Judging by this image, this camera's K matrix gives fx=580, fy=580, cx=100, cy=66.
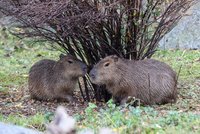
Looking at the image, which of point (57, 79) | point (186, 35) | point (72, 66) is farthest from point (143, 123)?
point (186, 35)

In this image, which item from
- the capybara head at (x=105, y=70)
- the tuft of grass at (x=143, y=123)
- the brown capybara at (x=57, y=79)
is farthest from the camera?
the brown capybara at (x=57, y=79)

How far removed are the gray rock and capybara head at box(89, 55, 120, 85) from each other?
6483mm

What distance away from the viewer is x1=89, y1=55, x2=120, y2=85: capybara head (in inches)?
288

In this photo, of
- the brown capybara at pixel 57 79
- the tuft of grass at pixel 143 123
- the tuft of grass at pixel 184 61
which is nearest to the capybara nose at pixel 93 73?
the brown capybara at pixel 57 79

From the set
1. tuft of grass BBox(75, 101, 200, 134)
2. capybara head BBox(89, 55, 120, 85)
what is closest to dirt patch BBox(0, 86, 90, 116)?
capybara head BBox(89, 55, 120, 85)

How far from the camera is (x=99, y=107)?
7.23m

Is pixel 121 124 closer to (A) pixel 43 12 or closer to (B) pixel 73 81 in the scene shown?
(A) pixel 43 12

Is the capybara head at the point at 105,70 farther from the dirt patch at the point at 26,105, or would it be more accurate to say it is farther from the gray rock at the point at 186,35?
the gray rock at the point at 186,35

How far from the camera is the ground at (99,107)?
15.9 feet

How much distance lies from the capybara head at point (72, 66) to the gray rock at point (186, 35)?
606cm

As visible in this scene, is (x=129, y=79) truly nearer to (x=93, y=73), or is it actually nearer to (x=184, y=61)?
(x=93, y=73)

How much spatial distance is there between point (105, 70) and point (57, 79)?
93 centimetres

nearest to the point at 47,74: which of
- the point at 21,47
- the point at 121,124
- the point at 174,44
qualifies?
the point at 121,124

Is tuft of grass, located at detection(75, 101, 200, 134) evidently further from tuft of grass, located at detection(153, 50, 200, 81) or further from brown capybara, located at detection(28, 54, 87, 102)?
tuft of grass, located at detection(153, 50, 200, 81)
